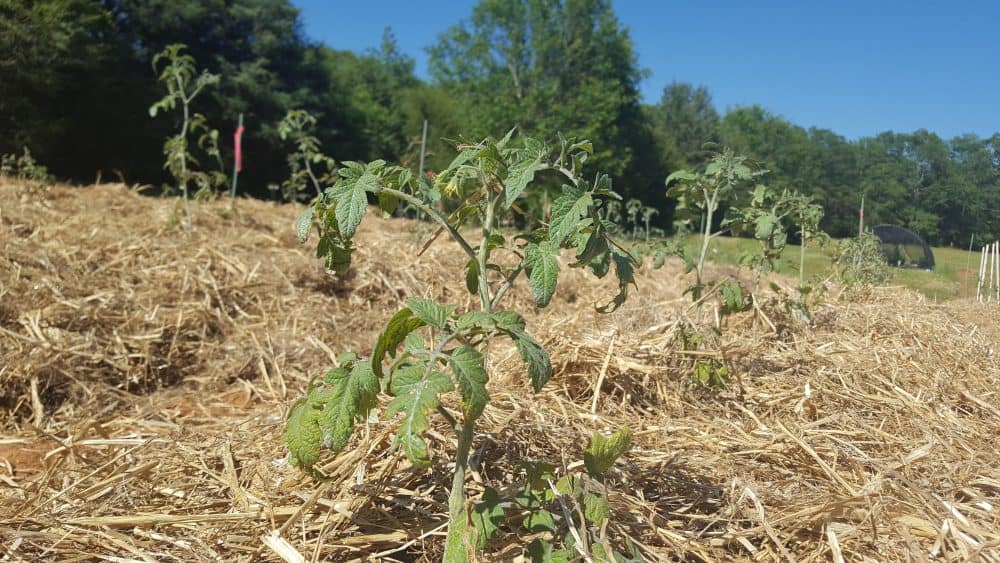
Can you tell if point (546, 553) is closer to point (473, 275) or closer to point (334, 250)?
point (473, 275)

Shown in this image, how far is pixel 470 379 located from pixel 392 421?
1002 mm

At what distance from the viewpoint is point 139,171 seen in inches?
679

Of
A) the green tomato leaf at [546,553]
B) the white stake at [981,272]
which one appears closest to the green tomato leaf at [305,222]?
the green tomato leaf at [546,553]

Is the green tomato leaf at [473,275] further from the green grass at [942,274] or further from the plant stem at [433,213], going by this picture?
the green grass at [942,274]

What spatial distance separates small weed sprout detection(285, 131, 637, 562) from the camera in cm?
112

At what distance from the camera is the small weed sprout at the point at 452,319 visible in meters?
1.12

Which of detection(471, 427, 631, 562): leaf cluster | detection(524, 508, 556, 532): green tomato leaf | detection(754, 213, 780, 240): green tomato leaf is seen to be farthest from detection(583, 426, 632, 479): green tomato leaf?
detection(754, 213, 780, 240): green tomato leaf

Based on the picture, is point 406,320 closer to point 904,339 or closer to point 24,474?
point 24,474

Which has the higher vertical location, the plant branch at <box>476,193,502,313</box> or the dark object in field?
the dark object in field

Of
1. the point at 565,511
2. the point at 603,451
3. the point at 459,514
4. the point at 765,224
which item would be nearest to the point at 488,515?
the point at 459,514

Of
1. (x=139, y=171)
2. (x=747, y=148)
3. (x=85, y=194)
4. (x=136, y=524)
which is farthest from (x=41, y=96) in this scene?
(x=136, y=524)

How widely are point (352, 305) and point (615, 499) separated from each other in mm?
3072

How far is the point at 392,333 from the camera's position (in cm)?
125

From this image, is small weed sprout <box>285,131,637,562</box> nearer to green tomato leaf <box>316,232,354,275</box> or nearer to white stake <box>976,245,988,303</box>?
green tomato leaf <box>316,232,354,275</box>
